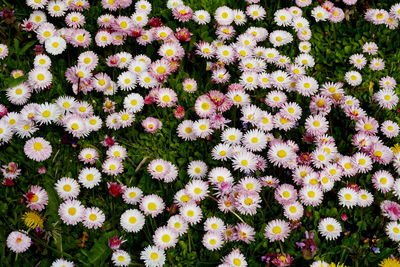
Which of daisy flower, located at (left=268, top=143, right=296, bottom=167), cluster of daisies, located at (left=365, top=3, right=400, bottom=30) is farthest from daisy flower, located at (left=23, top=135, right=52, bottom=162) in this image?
cluster of daisies, located at (left=365, top=3, right=400, bottom=30)

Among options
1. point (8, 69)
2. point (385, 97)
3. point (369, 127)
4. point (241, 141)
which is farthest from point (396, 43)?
point (8, 69)

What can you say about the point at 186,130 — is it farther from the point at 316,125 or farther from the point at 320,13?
the point at 320,13

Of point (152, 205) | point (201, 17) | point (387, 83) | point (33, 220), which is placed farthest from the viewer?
point (201, 17)

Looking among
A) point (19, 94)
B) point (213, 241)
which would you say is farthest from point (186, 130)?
point (19, 94)

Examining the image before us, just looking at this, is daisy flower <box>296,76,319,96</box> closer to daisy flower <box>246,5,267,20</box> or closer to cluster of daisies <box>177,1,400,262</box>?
cluster of daisies <box>177,1,400,262</box>

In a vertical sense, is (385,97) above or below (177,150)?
above

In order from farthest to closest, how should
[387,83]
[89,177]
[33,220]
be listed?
[387,83] → [89,177] → [33,220]

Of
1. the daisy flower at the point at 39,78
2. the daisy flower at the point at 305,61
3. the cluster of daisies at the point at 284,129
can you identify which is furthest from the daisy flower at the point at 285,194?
the daisy flower at the point at 39,78

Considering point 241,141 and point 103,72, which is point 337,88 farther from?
point 103,72
